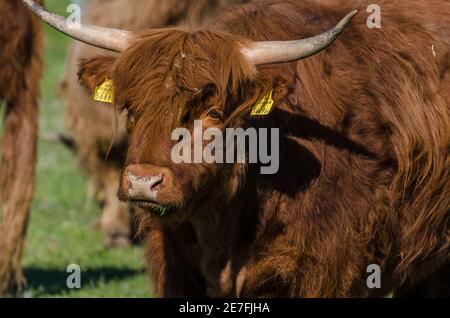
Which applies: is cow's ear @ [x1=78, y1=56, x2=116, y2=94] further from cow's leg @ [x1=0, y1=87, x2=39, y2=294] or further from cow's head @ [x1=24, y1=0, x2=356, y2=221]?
cow's leg @ [x1=0, y1=87, x2=39, y2=294]

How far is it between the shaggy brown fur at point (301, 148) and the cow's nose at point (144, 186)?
15 centimetres

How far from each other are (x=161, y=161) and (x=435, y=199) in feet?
5.58

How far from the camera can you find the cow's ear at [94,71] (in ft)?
18.1

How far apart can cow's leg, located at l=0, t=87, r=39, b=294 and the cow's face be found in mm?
3007

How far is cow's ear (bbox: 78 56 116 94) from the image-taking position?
5.50m

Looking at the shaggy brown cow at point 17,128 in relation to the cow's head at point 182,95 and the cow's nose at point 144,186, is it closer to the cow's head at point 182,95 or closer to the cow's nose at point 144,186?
the cow's head at point 182,95

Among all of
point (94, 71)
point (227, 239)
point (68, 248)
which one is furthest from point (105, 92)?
point (68, 248)

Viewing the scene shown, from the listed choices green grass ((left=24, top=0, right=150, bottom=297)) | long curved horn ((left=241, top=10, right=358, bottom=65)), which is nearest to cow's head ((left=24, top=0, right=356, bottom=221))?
long curved horn ((left=241, top=10, right=358, bottom=65))

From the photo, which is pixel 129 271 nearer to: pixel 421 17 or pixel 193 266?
pixel 193 266

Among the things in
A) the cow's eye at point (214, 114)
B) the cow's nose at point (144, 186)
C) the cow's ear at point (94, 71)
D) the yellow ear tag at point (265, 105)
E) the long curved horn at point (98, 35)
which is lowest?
the cow's nose at point (144, 186)

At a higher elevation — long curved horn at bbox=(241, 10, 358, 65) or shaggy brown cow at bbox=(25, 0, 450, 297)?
long curved horn at bbox=(241, 10, 358, 65)

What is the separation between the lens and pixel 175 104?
5027 millimetres

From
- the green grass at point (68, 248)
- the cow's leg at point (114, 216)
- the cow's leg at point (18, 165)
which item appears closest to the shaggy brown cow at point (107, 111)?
the cow's leg at point (114, 216)
